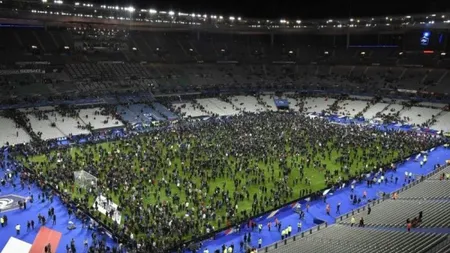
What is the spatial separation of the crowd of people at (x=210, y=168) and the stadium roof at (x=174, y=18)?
2292 centimetres

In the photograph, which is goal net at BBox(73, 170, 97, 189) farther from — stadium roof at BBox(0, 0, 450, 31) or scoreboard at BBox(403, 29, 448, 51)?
scoreboard at BBox(403, 29, 448, 51)

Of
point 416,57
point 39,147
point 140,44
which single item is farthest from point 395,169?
point 140,44

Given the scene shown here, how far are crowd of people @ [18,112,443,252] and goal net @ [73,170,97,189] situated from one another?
443 mm

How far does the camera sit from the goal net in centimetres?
2964

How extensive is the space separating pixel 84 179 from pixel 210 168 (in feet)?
34.6

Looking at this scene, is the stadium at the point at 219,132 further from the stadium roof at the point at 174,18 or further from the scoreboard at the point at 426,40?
the stadium roof at the point at 174,18

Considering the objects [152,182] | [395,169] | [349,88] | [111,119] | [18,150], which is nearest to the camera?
[152,182]

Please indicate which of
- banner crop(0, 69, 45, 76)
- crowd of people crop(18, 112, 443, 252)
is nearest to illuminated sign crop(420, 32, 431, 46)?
crowd of people crop(18, 112, 443, 252)

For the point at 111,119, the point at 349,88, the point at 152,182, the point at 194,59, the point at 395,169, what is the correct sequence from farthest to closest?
the point at 194,59 < the point at 349,88 < the point at 111,119 < the point at 395,169 < the point at 152,182

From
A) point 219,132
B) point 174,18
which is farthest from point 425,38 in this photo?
point 219,132

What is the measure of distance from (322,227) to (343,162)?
14.8 meters

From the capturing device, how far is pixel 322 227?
23156 millimetres

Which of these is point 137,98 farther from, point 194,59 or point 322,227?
point 322,227

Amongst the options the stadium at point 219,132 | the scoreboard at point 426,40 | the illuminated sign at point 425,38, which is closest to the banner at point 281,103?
the stadium at point 219,132
